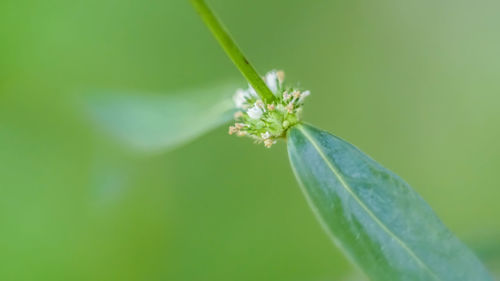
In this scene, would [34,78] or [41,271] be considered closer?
[41,271]

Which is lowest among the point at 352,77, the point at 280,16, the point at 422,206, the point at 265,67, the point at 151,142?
the point at 422,206

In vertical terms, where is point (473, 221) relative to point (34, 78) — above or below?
below

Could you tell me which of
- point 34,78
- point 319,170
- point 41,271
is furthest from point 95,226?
point 319,170

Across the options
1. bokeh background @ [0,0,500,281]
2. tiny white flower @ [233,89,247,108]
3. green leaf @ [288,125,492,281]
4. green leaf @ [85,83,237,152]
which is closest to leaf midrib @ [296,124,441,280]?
green leaf @ [288,125,492,281]

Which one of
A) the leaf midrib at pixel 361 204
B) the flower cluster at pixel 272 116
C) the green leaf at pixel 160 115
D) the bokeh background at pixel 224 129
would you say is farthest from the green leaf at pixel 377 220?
the bokeh background at pixel 224 129

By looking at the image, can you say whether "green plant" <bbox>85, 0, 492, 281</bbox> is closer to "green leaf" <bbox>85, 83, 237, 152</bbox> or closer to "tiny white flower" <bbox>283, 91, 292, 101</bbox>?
"tiny white flower" <bbox>283, 91, 292, 101</bbox>

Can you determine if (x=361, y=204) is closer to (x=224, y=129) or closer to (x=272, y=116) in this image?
(x=272, y=116)

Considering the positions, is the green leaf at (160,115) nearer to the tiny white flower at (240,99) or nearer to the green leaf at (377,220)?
the tiny white flower at (240,99)

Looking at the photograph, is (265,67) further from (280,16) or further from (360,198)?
(360,198)
